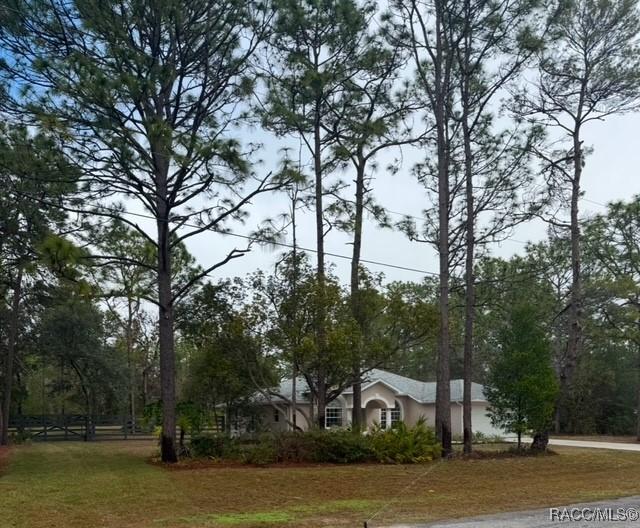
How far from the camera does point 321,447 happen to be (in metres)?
17.8

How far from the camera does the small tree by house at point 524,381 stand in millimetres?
21297

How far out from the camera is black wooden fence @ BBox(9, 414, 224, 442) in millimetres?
31453

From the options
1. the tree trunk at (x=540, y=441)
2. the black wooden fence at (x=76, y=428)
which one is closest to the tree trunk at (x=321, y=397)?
the tree trunk at (x=540, y=441)

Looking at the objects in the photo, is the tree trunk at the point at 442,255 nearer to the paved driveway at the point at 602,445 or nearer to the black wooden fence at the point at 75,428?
the paved driveway at the point at 602,445

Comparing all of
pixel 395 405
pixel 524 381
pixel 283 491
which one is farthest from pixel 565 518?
pixel 395 405

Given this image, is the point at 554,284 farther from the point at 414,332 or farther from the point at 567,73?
the point at 414,332

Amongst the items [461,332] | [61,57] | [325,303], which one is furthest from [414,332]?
[461,332]

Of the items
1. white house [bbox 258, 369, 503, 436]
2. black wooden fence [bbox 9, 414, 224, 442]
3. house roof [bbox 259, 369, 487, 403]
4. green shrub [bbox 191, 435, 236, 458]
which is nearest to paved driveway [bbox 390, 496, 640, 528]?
green shrub [bbox 191, 435, 236, 458]

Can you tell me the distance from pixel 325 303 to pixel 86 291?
655 centimetres

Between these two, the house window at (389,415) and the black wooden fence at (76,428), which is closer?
the black wooden fence at (76,428)

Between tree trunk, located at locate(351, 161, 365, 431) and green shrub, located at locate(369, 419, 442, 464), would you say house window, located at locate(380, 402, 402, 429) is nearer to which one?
tree trunk, located at locate(351, 161, 365, 431)

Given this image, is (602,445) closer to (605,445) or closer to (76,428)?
(605,445)

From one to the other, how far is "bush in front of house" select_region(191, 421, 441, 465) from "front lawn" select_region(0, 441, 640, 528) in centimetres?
83

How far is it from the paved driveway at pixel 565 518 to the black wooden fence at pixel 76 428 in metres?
22.4
